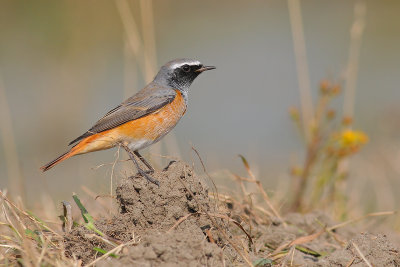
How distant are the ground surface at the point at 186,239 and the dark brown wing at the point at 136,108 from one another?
1.61 metres

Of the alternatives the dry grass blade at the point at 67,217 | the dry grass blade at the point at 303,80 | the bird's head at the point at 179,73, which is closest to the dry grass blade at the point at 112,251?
the dry grass blade at the point at 67,217

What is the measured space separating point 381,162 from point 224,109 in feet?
18.3

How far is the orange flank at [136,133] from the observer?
645 cm

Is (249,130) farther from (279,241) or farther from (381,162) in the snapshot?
(279,241)

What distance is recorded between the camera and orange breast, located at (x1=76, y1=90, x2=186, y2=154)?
6.47m

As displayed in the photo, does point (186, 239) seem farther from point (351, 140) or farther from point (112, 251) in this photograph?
point (351, 140)

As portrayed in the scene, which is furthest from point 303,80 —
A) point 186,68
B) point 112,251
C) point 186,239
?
point 112,251

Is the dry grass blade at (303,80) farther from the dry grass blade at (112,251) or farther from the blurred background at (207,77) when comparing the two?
the dry grass blade at (112,251)

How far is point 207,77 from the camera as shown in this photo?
15922 millimetres

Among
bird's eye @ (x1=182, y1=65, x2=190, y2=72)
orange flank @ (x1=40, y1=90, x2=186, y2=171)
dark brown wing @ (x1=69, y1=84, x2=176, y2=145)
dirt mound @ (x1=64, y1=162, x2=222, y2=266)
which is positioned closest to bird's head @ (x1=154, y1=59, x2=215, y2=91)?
bird's eye @ (x1=182, y1=65, x2=190, y2=72)

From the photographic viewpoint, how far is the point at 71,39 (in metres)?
18.2

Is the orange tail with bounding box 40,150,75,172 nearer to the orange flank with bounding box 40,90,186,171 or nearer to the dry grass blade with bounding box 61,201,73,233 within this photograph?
the orange flank with bounding box 40,90,186,171

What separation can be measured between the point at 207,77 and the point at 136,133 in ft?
31.1

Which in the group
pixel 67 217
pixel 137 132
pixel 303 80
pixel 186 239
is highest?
pixel 137 132
